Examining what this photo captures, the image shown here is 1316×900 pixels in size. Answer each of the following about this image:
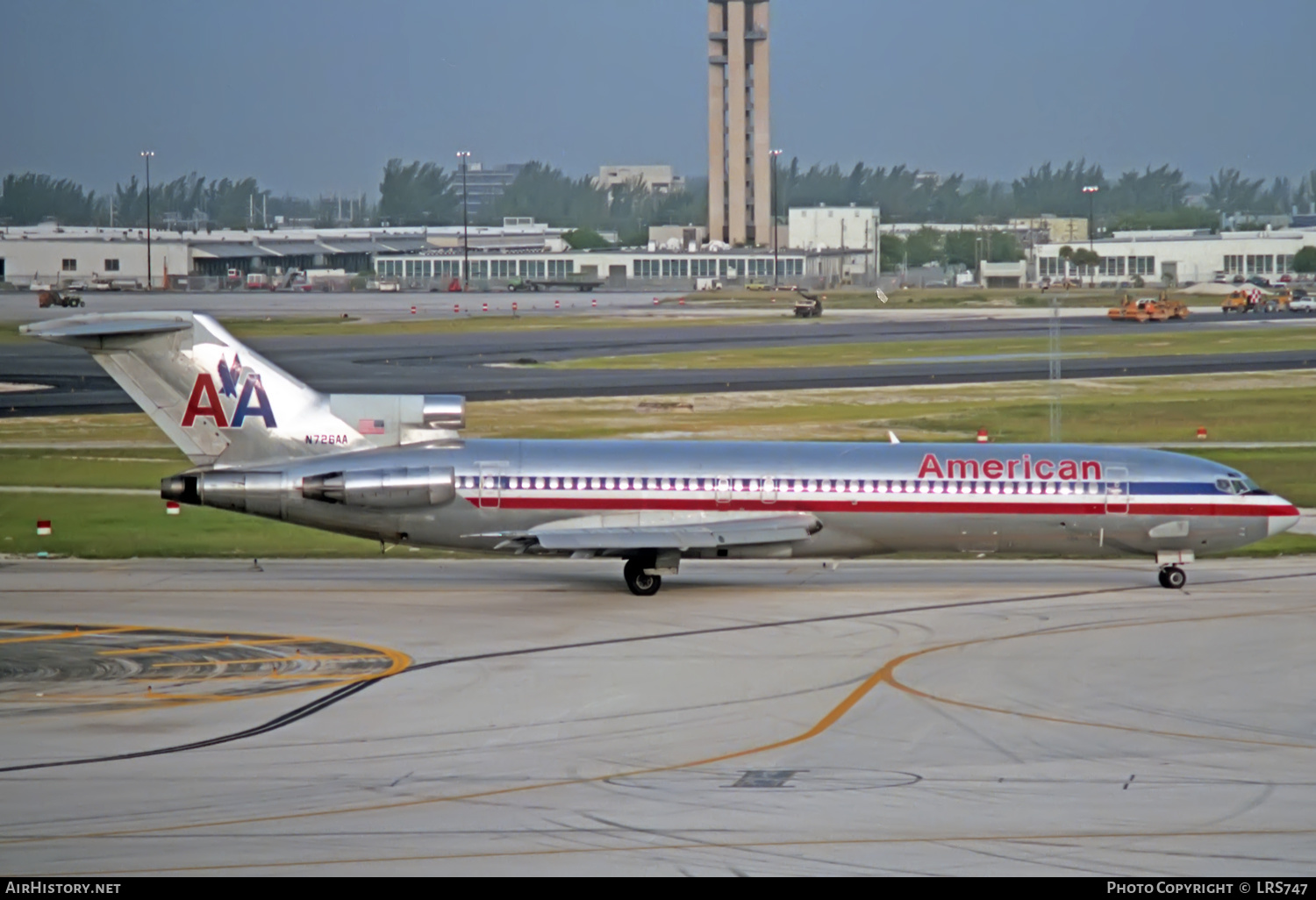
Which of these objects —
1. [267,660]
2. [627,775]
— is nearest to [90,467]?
[267,660]

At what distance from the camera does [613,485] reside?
3506cm

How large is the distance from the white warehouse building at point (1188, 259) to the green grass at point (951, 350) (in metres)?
72.9

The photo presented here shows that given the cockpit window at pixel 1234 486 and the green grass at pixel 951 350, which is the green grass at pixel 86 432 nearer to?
the green grass at pixel 951 350

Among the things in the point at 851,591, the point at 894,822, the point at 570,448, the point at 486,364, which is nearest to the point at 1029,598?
the point at 851,591

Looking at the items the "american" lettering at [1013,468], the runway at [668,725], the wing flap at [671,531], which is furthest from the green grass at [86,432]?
the "american" lettering at [1013,468]

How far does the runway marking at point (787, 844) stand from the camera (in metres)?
16.9

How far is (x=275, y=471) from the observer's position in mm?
34125

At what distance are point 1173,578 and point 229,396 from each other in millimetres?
21014

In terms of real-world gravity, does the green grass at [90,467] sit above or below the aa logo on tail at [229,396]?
below

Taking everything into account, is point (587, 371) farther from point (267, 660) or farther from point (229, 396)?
point (267, 660)

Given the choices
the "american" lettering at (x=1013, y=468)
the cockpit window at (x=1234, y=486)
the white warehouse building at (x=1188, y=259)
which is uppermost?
the white warehouse building at (x=1188, y=259)

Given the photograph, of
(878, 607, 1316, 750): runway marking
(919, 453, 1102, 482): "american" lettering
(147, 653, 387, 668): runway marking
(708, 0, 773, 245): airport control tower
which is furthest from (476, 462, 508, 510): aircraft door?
(708, 0, 773, 245): airport control tower

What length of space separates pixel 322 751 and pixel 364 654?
6.61 meters

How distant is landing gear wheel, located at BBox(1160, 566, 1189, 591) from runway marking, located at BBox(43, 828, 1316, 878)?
1861 centimetres
